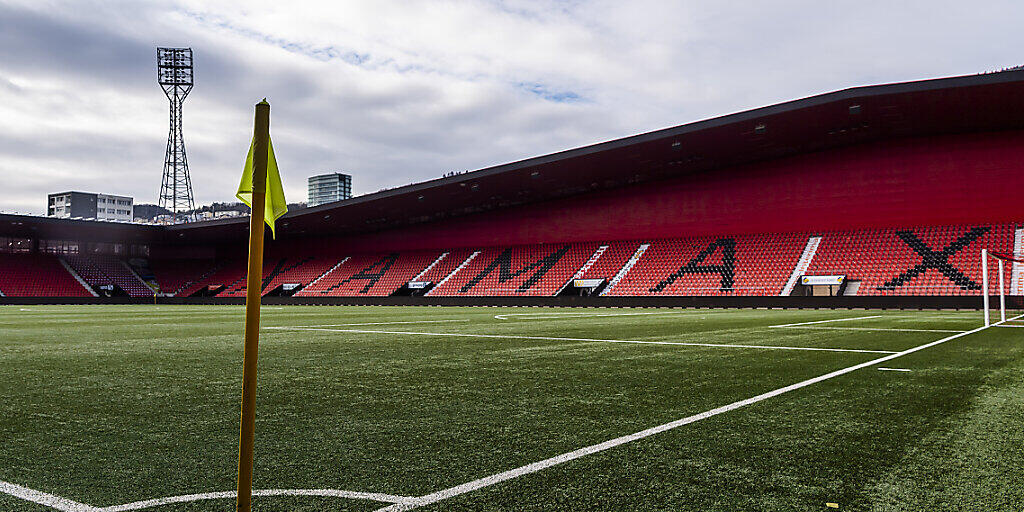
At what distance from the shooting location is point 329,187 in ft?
516

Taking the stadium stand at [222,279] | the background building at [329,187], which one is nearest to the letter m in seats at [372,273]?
the stadium stand at [222,279]

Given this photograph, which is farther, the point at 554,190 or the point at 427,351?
the point at 554,190

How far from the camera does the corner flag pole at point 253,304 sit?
198 centimetres

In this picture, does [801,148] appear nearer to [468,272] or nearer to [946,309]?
[946,309]

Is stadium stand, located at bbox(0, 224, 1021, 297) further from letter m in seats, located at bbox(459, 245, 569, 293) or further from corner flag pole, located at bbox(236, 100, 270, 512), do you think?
corner flag pole, located at bbox(236, 100, 270, 512)

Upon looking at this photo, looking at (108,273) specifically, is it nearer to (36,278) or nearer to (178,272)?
(36,278)

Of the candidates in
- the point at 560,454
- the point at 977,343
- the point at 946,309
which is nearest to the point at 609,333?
the point at 977,343

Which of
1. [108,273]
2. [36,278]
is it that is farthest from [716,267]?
[36,278]

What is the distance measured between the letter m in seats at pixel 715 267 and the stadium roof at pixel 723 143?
12.6 ft

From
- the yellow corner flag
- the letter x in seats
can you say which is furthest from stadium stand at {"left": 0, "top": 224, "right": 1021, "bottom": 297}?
the yellow corner flag

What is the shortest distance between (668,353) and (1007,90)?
19836 mm

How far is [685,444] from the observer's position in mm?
3215

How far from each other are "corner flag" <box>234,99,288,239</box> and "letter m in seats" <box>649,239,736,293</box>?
27979 millimetres

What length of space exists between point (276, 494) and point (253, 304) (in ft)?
2.93
